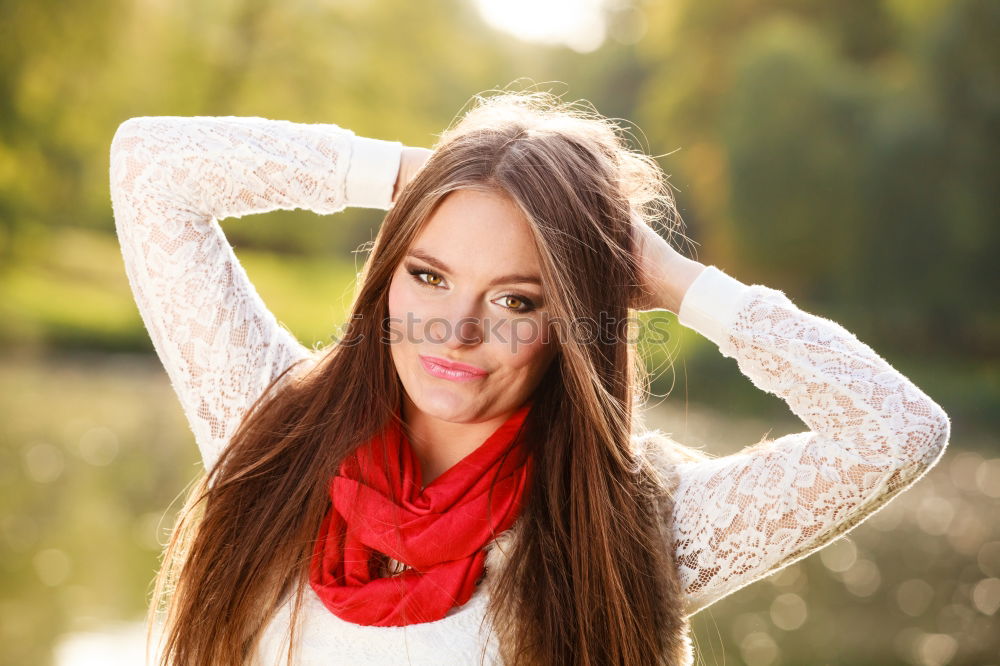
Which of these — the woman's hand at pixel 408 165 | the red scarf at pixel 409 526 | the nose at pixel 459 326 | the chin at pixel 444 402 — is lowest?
the red scarf at pixel 409 526

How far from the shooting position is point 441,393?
2.00 meters

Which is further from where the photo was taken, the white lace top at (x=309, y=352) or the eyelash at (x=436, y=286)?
the eyelash at (x=436, y=286)

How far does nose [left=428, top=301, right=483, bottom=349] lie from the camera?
1.92 metres

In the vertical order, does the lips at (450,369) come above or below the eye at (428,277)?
below

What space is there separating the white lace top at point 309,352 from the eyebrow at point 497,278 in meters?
0.20

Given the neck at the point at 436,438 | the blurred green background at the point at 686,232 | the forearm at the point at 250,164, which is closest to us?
the forearm at the point at 250,164

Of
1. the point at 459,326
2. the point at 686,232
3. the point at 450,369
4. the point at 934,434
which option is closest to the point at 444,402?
the point at 450,369

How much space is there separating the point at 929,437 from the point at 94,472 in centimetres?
760

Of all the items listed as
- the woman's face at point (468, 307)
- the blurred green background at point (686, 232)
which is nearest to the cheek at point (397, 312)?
the woman's face at point (468, 307)

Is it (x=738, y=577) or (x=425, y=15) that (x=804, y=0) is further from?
(x=738, y=577)

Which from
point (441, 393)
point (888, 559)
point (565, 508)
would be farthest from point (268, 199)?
point (888, 559)

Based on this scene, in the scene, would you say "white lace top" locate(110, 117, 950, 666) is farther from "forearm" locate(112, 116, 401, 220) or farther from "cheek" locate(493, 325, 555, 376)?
"cheek" locate(493, 325, 555, 376)

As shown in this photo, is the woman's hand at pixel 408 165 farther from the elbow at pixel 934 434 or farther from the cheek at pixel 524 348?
the elbow at pixel 934 434

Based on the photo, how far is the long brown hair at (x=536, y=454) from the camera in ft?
6.38
